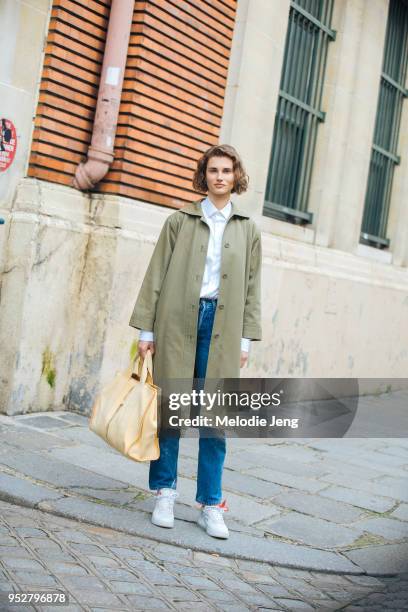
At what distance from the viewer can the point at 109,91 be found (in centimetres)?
640

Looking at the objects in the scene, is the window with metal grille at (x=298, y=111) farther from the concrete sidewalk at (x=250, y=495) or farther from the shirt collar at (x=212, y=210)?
the shirt collar at (x=212, y=210)

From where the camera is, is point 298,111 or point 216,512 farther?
point 298,111

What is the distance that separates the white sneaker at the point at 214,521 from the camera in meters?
4.08

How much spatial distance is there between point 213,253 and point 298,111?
5.51m

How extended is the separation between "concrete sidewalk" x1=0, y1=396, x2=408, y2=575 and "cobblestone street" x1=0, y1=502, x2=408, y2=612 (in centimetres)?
9

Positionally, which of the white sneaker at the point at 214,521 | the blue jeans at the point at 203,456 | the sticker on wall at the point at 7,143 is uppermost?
the sticker on wall at the point at 7,143

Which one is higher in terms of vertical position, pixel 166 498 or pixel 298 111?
pixel 298 111

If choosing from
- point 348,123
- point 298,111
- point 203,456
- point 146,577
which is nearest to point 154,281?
point 203,456

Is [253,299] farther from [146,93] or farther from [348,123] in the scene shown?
[348,123]

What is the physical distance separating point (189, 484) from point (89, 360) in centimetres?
174

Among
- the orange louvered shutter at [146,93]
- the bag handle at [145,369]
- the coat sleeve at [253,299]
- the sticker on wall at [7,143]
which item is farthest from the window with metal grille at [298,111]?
the bag handle at [145,369]

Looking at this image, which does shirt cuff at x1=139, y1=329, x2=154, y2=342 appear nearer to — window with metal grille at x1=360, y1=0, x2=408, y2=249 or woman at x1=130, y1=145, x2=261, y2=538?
woman at x1=130, y1=145, x2=261, y2=538

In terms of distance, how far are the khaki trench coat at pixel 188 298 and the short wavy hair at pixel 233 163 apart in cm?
16

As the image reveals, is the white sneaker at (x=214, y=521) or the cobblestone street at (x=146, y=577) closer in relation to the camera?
the cobblestone street at (x=146, y=577)
